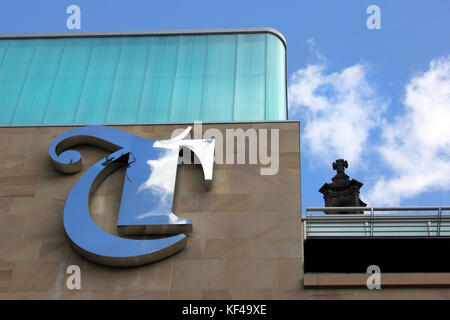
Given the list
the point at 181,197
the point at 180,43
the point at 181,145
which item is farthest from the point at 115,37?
the point at 181,197

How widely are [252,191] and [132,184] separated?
12.3 ft

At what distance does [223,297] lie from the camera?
706 inches

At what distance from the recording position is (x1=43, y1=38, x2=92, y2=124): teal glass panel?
78.4ft

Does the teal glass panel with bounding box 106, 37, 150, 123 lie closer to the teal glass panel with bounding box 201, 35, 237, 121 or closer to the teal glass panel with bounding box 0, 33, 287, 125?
the teal glass panel with bounding box 0, 33, 287, 125

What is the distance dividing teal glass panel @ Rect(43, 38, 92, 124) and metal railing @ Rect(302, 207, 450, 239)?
985cm

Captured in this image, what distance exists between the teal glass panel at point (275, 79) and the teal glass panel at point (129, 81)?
Answer: 4765mm

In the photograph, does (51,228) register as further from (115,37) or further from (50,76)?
(115,37)

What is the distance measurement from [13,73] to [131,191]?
29.3 feet

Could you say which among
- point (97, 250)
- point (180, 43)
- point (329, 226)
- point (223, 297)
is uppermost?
point (180, 43)

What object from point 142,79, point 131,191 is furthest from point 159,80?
point 131,191

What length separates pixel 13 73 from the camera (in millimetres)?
25453
